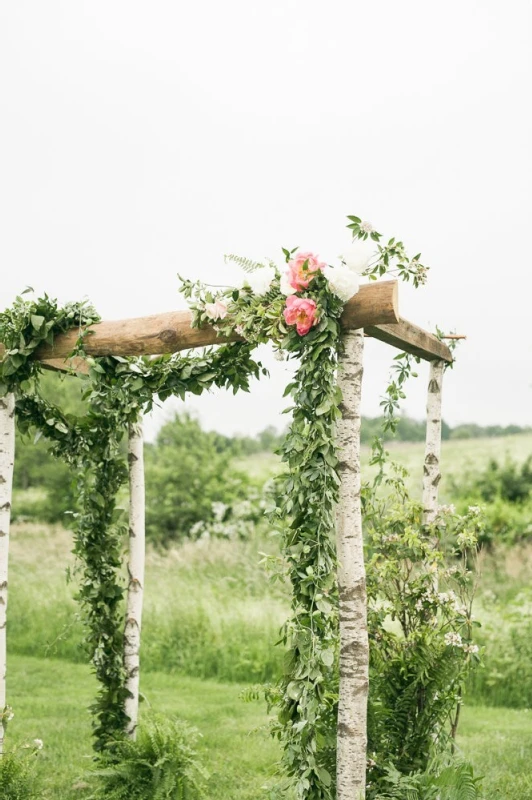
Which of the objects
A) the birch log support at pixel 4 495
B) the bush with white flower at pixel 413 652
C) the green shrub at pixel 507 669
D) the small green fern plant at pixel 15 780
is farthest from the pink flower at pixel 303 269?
the green shrub at pixel 507 669

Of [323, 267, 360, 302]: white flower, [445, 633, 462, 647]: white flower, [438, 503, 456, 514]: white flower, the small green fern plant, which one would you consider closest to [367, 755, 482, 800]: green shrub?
[445, 633, 462, 647]: white flower

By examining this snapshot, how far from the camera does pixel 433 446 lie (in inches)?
200

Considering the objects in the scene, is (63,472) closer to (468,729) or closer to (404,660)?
(468,729)

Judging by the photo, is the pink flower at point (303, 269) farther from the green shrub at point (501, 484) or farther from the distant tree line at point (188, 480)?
the green shrub at point (501, 484)

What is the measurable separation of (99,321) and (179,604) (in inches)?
205

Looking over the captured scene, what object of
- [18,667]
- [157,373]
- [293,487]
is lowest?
[18,667]

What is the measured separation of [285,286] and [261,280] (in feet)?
0.68

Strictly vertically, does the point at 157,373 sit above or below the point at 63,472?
above

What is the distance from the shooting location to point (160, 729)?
15.9ft

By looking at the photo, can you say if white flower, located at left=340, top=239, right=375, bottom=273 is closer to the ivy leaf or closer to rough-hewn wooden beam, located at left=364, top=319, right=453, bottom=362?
rough-hewn wooden beam, located at left=364, top=319, right=453, bottom=362

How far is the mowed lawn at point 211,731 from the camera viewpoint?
17.6 ft

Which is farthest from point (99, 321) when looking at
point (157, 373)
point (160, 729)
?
point (160, 729)

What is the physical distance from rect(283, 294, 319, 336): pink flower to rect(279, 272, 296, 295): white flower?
62 mm

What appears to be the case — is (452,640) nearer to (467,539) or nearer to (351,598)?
(467,539)
